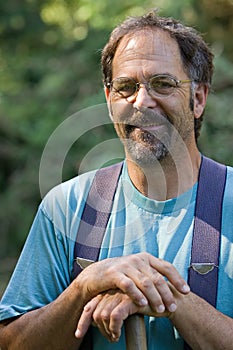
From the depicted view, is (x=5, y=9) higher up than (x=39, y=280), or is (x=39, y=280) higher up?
(x=5, y=9)

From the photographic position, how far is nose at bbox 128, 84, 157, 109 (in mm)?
2793

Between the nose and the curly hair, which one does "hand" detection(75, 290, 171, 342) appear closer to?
the nose

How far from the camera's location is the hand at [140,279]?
2387 mm

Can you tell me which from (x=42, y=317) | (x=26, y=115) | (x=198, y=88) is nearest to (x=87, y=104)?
(x=26, y=115)

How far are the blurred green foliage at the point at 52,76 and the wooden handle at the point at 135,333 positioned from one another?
140 inches

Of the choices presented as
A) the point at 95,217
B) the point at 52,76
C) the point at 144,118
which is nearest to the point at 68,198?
the point at 95,217

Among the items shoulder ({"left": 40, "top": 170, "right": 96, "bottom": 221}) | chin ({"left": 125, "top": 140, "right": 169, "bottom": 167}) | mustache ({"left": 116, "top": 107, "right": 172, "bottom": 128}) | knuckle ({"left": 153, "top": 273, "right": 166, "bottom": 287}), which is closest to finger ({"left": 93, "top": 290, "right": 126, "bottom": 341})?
knuckle ({"left": 153, "top": 273, "right": 166, "bottom": 287})

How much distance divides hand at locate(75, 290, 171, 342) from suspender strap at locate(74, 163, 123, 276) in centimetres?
22

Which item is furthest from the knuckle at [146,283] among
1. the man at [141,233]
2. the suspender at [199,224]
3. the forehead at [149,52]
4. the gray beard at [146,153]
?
the forehead at [149,52]

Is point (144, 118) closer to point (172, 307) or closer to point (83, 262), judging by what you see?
point (83, 262)

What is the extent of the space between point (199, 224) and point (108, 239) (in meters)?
0.29

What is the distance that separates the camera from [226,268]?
2.56 m

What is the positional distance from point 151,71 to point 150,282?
0.78m

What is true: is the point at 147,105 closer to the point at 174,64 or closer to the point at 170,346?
the point at 174,64
